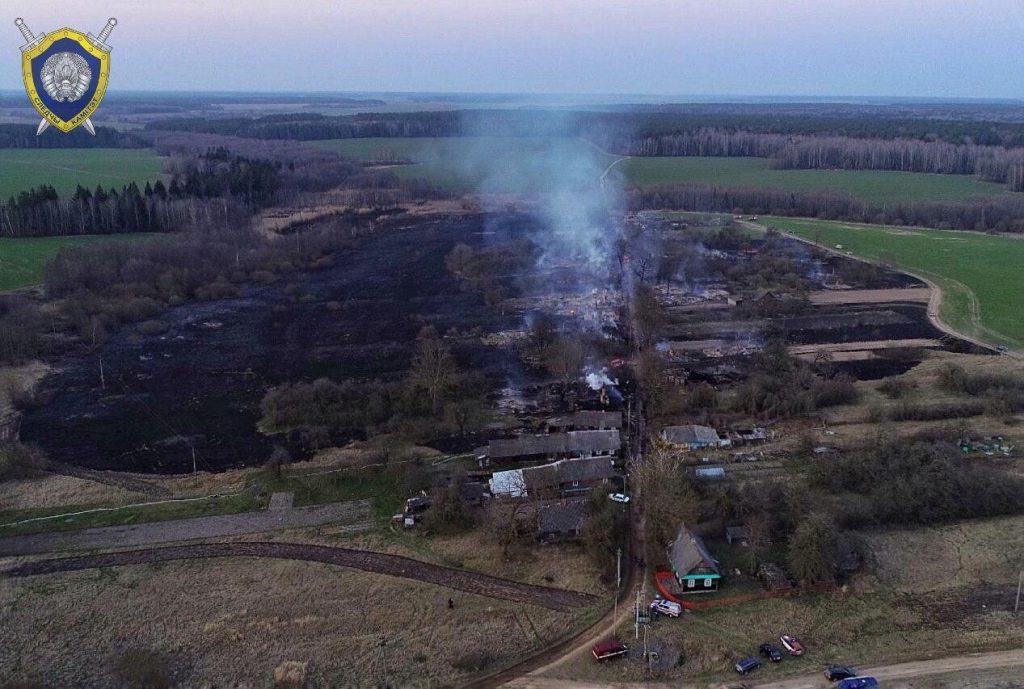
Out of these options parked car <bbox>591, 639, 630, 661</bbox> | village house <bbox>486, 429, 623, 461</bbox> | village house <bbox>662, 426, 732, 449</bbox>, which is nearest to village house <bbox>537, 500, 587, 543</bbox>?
village house <bbox>486, 429, 623, 461</bbox>

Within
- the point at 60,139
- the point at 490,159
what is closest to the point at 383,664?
the point at 490,159

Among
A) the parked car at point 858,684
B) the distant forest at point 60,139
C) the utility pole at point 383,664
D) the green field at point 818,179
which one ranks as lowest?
the utility pole at point 383,664

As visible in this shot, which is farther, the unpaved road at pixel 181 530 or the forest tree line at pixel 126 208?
the forest tree line at pixel 126 208

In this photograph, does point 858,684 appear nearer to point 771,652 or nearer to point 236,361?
point 771,652

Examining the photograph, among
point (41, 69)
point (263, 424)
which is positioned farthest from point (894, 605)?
point (41, 69)

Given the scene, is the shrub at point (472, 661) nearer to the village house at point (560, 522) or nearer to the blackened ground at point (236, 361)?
the village house at point (560, 522)

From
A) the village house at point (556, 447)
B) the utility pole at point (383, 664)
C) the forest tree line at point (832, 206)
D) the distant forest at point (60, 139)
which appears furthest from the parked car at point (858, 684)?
the distant forest at point (60, 139)

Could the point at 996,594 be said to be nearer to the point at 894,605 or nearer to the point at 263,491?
the point at 894,605
